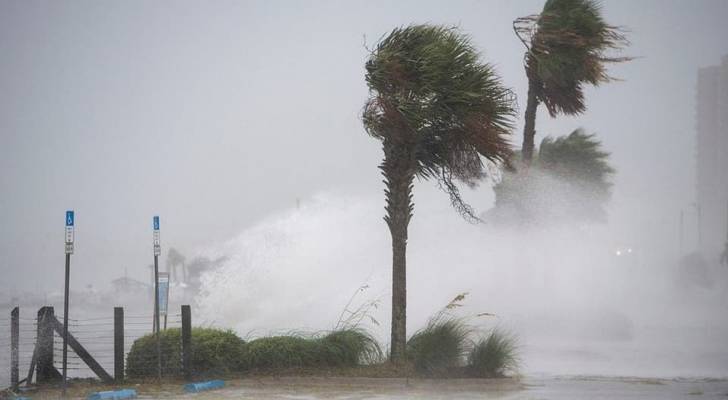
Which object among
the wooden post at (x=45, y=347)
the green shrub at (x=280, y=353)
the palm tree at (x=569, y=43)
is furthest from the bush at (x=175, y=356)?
the palm tree at (x=569, y=43)

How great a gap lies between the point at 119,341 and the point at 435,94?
24.3ft

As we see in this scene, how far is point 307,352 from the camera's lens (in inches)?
664

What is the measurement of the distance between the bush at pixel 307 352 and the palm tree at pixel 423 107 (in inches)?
29.6

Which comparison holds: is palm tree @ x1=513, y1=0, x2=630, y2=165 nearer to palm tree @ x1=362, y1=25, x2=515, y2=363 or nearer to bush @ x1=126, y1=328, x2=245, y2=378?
palm tree @ x1=362, y1=25, x2=515, y2=363

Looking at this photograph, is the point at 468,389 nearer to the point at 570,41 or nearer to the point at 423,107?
the point at 423,107

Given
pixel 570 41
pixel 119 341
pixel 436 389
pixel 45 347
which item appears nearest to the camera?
pixel 436 389

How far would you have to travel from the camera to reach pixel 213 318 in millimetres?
33375

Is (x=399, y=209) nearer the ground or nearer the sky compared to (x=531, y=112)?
nearer the ground

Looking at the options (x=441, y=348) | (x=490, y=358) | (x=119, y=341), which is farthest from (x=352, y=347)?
(x=119, y=341)

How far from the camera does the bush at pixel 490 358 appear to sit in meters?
16.5

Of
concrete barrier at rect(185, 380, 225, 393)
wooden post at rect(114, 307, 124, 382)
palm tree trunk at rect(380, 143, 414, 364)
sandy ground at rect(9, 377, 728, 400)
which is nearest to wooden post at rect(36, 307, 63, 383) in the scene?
sandy ground at rect(9, 377, 728, 400)

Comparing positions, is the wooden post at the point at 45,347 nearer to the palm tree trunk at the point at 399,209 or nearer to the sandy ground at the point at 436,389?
the sandy ground at the point at 436,389

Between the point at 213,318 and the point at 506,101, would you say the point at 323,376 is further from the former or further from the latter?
the point at 213,318

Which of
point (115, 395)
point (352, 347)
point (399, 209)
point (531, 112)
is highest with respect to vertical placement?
point (531, 112)
